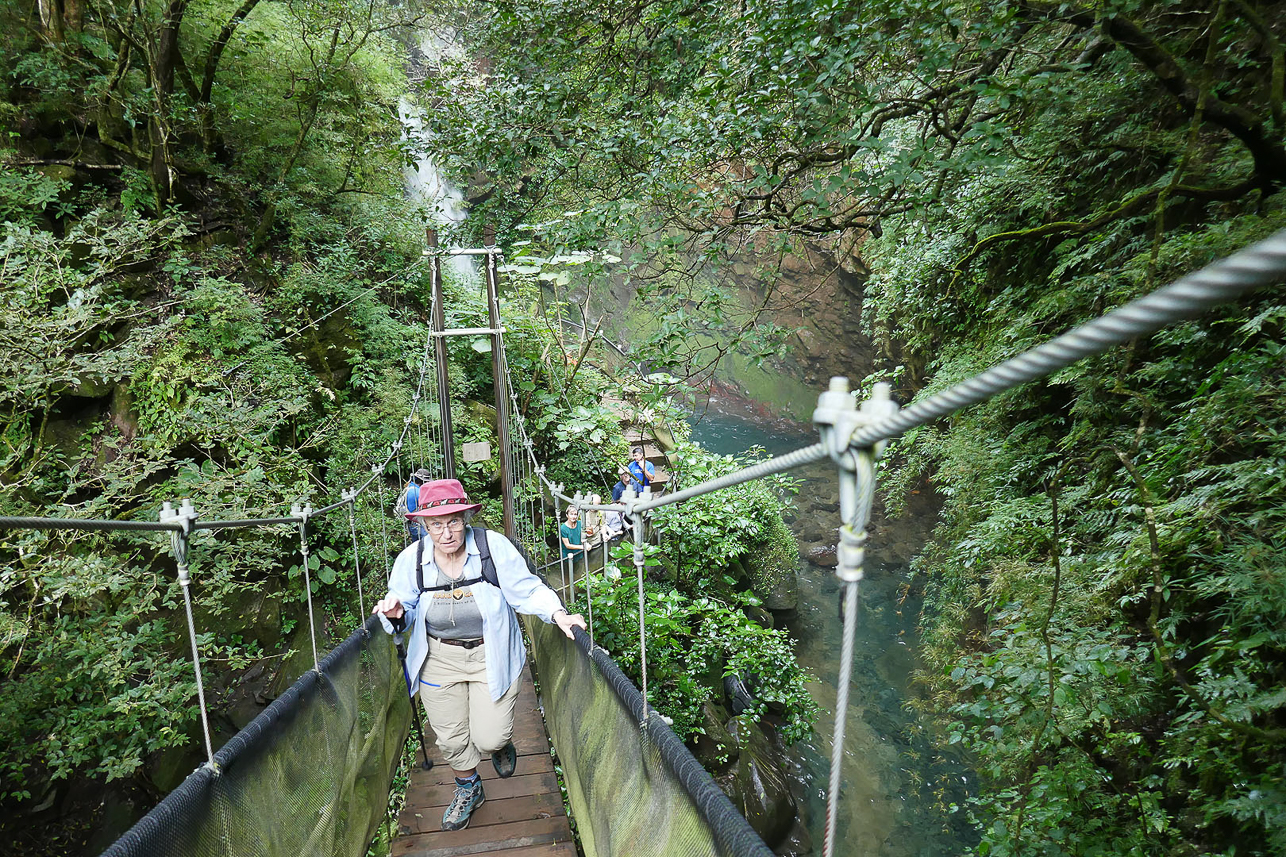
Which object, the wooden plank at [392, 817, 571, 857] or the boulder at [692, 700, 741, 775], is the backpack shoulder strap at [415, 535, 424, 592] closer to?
the wooden plank at [392, 817, 571, 857]

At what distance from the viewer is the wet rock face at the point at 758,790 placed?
4.03 meters

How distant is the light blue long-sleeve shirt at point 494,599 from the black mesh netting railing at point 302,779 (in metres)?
0.18

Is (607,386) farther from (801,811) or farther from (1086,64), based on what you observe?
(1086,64)

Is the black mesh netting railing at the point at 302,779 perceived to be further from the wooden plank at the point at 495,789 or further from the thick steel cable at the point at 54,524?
the thick steel cable at the point at 54,524

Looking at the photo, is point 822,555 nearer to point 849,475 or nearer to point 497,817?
point 497,817

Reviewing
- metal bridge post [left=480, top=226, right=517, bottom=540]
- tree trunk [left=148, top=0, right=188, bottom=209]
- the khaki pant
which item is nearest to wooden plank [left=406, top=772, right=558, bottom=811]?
the khaki pant

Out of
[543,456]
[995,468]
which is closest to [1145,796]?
[995,468]

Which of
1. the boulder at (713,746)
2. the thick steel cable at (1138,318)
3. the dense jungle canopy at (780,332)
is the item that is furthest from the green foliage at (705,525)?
the thick steel cable at (1138,318)

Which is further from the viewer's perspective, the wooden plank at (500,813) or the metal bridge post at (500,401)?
the metal bridge post at (500,401)

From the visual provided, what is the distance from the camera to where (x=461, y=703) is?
197 centimetres

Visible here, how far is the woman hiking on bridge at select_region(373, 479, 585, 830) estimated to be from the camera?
188cm

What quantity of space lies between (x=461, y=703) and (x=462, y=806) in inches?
12.5

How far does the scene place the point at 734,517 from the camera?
16.5 ft

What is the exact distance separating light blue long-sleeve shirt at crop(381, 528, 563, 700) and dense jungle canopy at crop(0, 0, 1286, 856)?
1.19 m
